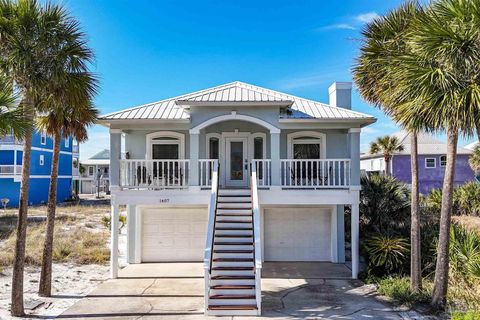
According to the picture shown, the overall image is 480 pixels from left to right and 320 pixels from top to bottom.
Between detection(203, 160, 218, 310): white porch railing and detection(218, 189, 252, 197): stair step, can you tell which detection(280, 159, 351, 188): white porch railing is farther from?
detection(203, 160, 218, 310): white porch railing

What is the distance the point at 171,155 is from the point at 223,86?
3.69 metres

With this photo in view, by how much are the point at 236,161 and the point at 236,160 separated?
1.8 inches

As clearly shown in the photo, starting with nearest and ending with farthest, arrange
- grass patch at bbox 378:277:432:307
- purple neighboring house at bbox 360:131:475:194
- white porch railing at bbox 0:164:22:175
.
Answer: grass patch at bbox 378:277:432:307 → purple neighboring house at bbox 360:131:475:194 → white porch railing at bbox 0:164:22:175

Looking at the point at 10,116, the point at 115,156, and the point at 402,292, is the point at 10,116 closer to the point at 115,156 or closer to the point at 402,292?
the point at 115,156

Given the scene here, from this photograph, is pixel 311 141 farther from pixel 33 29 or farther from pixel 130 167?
pixel 33 29

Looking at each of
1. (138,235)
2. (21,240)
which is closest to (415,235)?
(138,235)

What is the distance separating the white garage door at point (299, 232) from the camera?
53.6 feet

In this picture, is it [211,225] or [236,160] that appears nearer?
[211,225]

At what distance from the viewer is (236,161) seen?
16219mm

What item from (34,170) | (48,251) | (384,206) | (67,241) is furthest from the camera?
(34,170)

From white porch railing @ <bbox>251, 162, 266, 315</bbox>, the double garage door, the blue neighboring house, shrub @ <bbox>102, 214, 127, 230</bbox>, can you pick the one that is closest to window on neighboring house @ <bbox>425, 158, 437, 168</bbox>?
the double garage door

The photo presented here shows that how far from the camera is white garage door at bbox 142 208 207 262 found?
53.6 feet

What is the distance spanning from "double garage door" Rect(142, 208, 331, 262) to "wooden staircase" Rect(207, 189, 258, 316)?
3290 millimetres

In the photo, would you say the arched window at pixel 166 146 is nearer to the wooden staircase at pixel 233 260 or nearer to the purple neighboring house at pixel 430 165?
the wooden staircase at pixel 233 260
